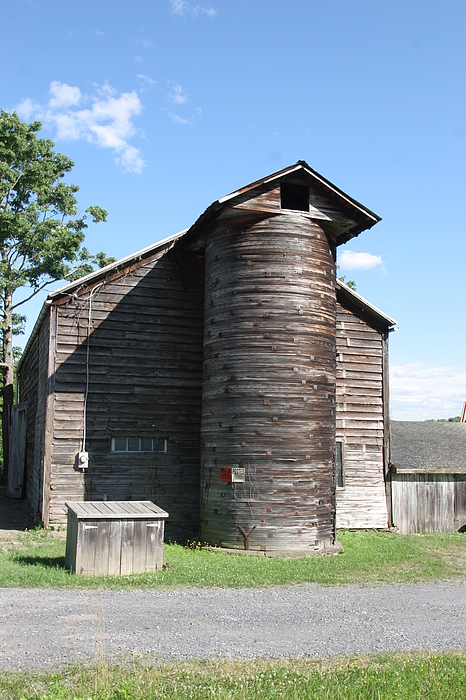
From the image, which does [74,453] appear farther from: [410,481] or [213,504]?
[410,481]

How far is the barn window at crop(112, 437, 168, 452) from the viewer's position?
15.7m

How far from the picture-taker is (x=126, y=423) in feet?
51.7

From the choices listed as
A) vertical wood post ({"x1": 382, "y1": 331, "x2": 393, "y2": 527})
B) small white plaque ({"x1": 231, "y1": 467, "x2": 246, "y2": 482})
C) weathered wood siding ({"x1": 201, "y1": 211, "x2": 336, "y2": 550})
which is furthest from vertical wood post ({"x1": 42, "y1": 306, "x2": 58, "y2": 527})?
vertical wood post ({"x1": 382, "y1": 331, "x2": 393, "y2": 527})

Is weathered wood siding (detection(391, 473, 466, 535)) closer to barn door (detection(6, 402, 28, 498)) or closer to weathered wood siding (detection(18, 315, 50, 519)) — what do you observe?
weathered wood siding (detection(18, 315, 50, 519))

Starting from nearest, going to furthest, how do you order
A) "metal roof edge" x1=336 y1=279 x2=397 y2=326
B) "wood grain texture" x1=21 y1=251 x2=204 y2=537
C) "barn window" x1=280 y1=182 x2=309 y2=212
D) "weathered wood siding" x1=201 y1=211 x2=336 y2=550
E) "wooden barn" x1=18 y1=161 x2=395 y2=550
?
"weathered wood siding" x1=201 y1=211 x2=336 y2=550, "wooden barn" x1=18 y1=161 x2=395 y2=550, "barn window" x1=280 y1=182 x2=309 y2=212, "wood grain texture" x1=21 y1=251 x2=204 y2=537, "metal roof edge" x1=336 y1=279 x2=397 y2=326

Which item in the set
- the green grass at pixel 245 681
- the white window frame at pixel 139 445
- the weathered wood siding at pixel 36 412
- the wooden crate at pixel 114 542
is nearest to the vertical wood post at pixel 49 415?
the weathered wood siding at pixel 36 412

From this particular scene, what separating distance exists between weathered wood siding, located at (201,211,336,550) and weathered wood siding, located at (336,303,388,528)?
3.31m

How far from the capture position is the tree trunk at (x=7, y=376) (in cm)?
2755

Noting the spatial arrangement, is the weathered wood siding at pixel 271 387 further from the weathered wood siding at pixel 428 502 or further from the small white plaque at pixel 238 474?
the weathered wood siding at pixel 428 502

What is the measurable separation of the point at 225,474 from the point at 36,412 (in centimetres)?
780

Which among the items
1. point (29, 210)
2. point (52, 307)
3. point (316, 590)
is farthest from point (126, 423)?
point (29, 210)

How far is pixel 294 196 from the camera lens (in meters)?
15.5

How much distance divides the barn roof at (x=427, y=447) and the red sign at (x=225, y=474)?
6.27 m

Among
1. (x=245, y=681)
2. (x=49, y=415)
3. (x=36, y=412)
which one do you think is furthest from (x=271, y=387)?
(x=36, y=412)
